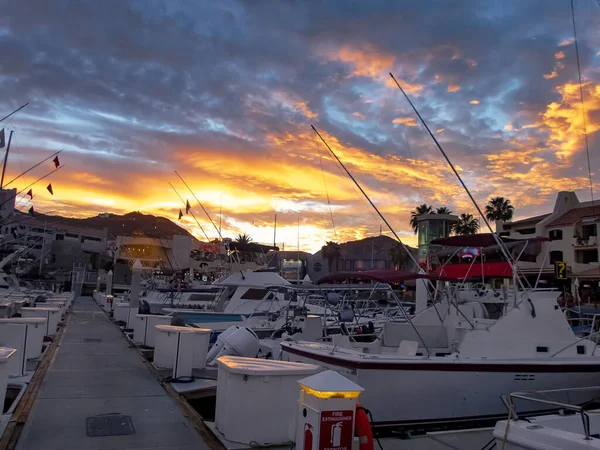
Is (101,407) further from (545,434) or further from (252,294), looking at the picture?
(252,294)

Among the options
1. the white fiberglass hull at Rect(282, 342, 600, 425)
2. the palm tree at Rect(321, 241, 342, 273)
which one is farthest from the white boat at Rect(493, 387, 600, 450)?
the palm tree at Rect(321, 241, 342, 273)

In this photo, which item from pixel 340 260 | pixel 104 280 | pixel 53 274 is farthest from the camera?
pixel 340 260

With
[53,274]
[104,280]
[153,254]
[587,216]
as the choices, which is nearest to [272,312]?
[587,216]

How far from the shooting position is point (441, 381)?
823 centimetres

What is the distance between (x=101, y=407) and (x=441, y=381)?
5266 millimetres

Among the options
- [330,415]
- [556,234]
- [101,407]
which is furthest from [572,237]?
[330,415]

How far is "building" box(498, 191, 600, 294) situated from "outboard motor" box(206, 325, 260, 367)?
29.1m

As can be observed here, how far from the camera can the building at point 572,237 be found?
37.0 meters

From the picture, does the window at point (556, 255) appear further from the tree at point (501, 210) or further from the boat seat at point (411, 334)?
the boat seat at point (411, 334)

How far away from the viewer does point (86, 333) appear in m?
16.4

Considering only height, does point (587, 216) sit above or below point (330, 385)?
above

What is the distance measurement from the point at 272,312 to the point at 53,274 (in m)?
61.6

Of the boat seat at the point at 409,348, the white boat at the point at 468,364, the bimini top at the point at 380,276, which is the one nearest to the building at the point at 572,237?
the white boat at the point at 468,364

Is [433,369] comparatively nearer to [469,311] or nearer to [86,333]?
[469,311]
